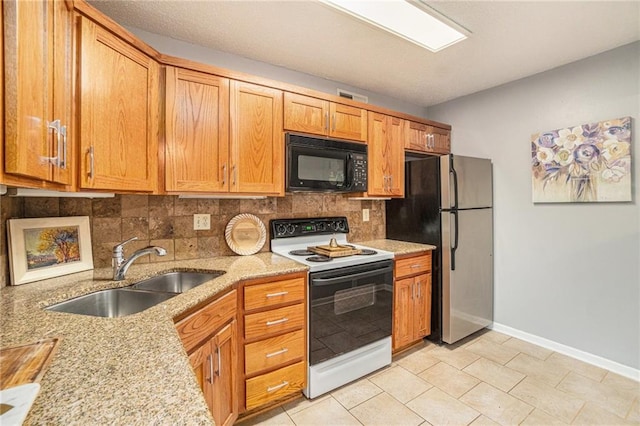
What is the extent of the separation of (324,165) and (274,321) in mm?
1221

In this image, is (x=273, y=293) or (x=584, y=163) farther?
(x=584, y=163)

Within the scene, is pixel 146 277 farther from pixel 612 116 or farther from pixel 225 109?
pixel 612 116

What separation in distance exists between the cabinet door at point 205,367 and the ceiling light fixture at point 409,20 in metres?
1.93

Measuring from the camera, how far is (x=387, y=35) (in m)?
1.94

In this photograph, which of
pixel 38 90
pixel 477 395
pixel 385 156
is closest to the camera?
pixel 38 90

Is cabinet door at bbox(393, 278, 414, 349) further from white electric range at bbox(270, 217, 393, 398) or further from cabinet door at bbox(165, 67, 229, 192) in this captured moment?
cabinet door at bbox(165, 67, 229, 192)

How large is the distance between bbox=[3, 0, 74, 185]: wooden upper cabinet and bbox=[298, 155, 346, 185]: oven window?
1342 millimetres

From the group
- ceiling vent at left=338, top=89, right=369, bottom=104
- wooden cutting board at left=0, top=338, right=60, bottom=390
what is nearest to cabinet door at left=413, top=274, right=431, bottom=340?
ceiling vent at left=338, top=89, right=369, bottom=104

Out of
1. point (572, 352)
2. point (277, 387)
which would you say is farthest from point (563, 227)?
point (277, 387)

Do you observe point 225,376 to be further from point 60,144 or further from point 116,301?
point 60,144

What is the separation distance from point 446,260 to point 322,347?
1374mm

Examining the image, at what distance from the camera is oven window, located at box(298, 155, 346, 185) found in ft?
7.07

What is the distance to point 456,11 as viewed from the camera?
169 cm

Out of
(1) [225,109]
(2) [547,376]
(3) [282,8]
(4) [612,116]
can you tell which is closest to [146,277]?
(1) [225,109]
